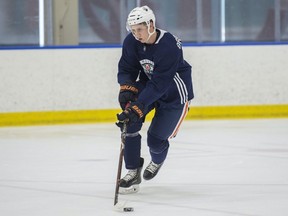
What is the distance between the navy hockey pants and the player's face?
1.47 feet

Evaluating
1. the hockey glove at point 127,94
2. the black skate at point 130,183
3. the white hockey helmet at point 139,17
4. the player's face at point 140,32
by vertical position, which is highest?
the white hockey helmet at point 139,17

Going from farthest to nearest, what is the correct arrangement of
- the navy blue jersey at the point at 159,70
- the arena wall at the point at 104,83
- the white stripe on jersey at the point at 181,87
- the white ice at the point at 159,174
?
1. the arena wall at the point at 104,83
2. the white stripe on jersey at the point at 181,87
3. the navy blue jersey at the point at 159,70
4. the white ice at the point at 159,174

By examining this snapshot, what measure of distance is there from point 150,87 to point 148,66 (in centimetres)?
18

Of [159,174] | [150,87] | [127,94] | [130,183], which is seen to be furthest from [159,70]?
[159,174]

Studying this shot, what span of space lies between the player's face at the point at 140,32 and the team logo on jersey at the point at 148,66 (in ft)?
0.52

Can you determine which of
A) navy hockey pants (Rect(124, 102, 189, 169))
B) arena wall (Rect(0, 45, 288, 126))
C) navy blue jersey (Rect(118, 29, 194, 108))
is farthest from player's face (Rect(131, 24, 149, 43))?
arena wall (Rect(0, 45, 288, 126))

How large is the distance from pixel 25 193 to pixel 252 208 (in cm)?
114

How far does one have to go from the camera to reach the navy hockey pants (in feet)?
13.5

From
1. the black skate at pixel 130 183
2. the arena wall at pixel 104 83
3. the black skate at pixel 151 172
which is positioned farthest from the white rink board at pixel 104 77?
the black skate at pixel 130 183

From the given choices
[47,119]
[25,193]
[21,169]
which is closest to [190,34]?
[47,119]

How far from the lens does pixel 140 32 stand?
3838 millimetres

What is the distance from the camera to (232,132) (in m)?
7.07

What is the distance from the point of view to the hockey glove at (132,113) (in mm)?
3770

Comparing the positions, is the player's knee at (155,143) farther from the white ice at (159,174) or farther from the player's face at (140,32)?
the player's face at (140,32)
